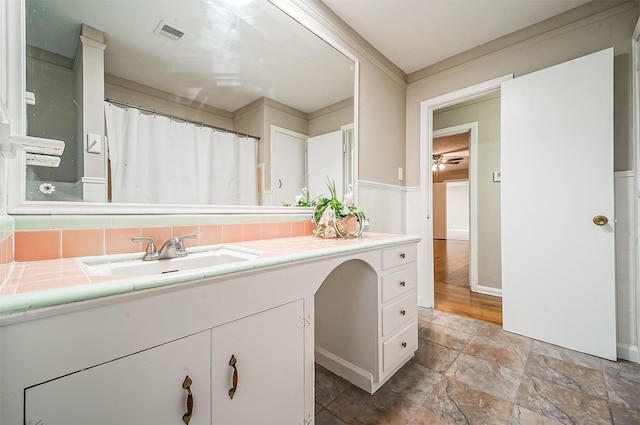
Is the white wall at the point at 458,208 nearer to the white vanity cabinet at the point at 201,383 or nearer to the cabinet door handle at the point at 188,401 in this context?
the white vanity cabinet at the point at 201,383

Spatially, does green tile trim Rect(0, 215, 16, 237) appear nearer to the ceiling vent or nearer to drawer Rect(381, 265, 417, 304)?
the ceiling vent

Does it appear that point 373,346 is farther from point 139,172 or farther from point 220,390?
point 139,172

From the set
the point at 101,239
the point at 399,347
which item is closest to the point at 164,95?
the point at 101,239

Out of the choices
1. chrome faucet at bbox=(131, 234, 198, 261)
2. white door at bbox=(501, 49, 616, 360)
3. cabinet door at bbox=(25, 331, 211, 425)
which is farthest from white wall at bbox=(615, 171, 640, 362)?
chrome faucet at bbox=(131, 234, 198, 261)

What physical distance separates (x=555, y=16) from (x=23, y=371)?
3.25 meters

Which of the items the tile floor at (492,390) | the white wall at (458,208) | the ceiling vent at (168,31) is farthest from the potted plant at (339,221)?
the white wall at (458,208)

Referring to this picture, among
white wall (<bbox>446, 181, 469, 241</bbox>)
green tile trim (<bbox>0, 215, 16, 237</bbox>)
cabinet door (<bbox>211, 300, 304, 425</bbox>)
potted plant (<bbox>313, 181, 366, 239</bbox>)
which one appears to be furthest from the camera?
white wall (<bbox>446, 181, 469, 241</bbox>)

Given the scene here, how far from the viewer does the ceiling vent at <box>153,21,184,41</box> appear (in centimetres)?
116

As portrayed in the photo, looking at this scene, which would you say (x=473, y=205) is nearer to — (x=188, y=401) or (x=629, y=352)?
(x=629, y=352)

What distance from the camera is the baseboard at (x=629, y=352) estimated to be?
1.61m

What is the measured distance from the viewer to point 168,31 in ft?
3.90

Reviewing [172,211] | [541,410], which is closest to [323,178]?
[172,211]

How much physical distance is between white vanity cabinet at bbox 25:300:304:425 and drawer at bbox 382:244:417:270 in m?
0.61

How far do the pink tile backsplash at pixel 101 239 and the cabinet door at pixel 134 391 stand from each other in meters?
0.40
